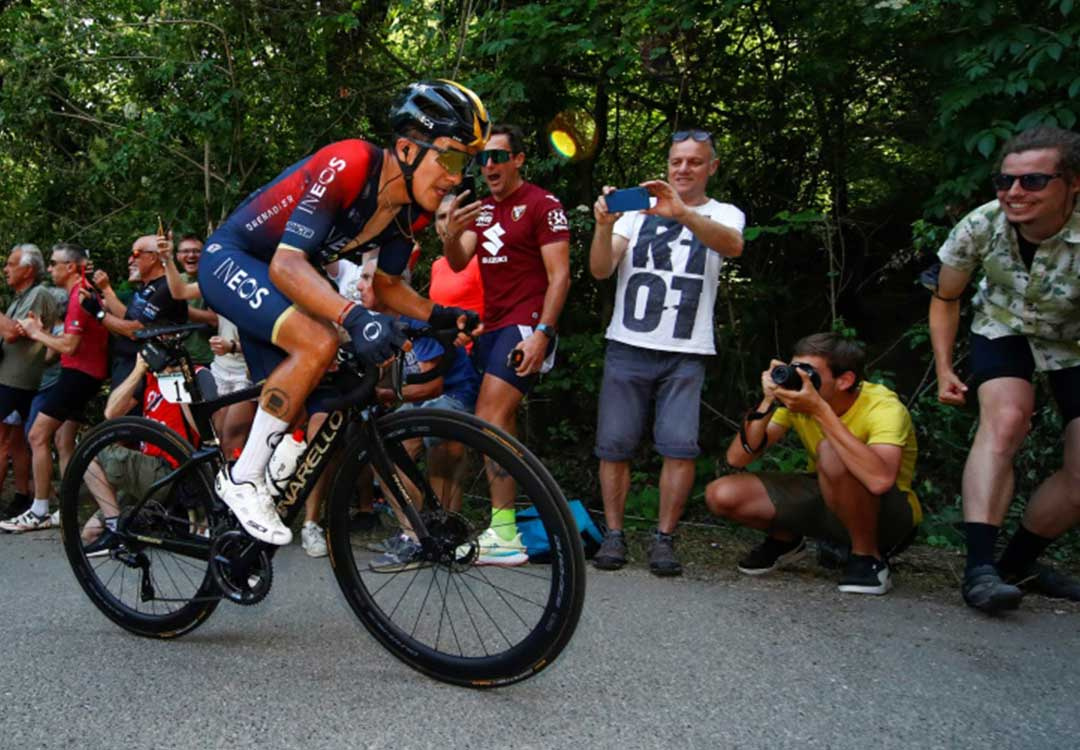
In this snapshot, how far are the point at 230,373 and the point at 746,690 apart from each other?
384 cm

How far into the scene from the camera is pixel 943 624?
366 cm

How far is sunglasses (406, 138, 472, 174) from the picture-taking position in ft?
10.2

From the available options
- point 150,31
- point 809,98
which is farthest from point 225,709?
point 150,31

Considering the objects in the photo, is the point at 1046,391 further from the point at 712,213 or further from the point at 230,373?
the point at 230,373

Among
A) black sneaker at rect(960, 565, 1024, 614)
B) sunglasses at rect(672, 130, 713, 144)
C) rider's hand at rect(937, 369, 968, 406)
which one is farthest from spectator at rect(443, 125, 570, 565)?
black sneaker at rect(960, 565, 1024, 614)

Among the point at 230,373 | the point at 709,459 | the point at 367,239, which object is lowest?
the point at 709,459

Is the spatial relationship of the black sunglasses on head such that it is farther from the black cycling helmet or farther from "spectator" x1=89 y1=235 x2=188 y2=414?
"spectator" x1=89 y1=235 x2=188 y2=414

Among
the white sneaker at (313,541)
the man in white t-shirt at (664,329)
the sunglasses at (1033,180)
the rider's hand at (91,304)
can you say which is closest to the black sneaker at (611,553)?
the man in white t-shirt at (664,329)

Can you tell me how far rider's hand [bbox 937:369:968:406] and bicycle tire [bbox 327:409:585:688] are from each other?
2031 mm

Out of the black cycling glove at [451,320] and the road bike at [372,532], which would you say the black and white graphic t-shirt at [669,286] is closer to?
the road bike at [372,532]

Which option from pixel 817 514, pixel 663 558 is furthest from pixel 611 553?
pixel 817 514

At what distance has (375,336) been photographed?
2697 millimetres

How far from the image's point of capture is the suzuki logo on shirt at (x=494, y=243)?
498cm

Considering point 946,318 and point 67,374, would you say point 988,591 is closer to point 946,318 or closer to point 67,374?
point 946,318
